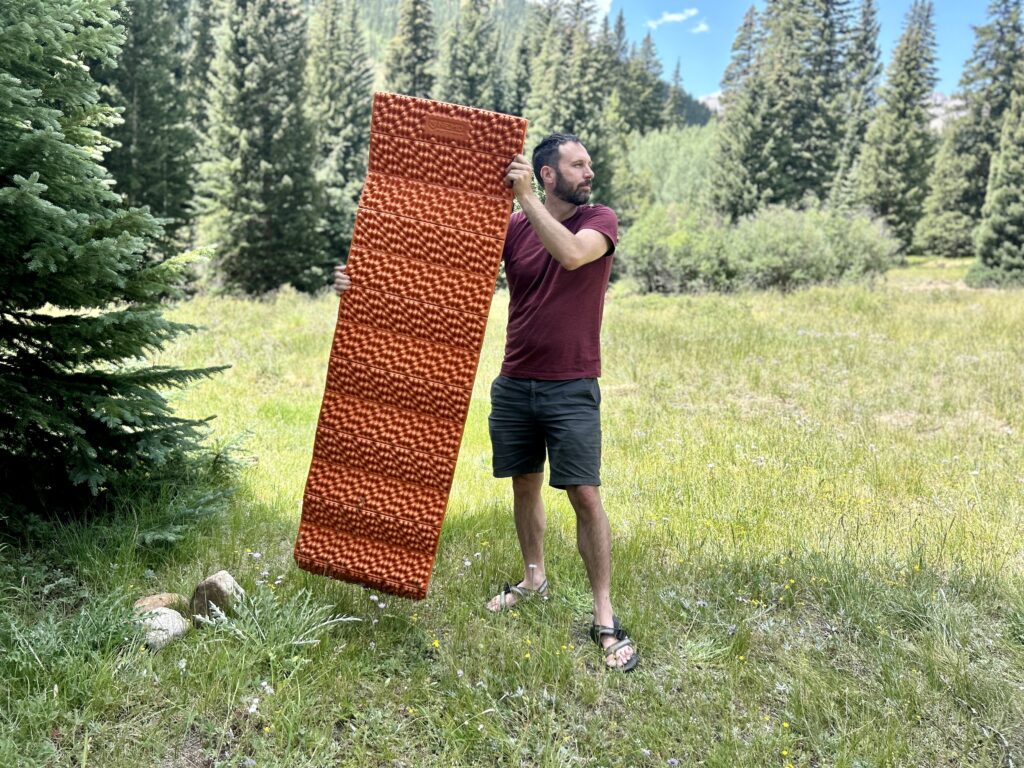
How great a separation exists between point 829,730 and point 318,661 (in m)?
2.20

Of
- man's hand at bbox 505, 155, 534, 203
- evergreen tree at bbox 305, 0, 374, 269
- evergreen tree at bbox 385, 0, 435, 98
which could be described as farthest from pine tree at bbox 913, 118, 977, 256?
man's hand at bbox 505, 155, 534, 203

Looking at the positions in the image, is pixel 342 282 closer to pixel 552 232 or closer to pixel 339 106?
pixel 552 232

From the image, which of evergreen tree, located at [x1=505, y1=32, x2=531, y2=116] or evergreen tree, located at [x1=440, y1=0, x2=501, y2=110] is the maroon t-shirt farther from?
evergreen tree, located at [x1=505, y1=32, x2=531, y2=116]

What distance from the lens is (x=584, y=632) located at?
3.97 meters

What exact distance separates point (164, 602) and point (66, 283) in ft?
5.60

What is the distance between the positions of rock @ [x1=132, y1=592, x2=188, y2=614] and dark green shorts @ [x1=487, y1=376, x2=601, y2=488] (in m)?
1.69

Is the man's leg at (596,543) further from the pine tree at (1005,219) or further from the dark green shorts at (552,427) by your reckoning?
the pine tree at (1005,219)

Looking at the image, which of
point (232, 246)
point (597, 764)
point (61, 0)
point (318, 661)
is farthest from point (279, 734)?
point (232, 246)

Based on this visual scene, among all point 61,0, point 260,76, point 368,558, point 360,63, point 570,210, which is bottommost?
point 368,558

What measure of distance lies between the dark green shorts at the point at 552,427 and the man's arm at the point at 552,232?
643 mm

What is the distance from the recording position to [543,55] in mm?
47250

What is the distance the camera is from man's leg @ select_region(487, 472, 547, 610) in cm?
412

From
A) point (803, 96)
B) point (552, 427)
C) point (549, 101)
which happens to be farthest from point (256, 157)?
point (803, 96)

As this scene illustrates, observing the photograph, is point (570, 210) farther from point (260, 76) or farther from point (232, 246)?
point (260, 76)
